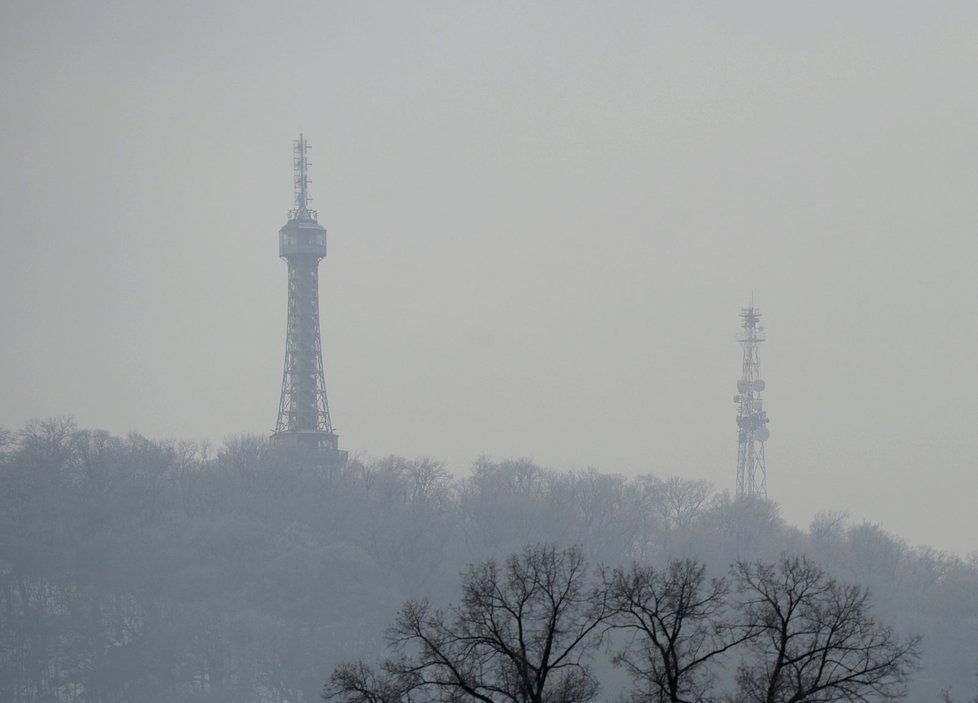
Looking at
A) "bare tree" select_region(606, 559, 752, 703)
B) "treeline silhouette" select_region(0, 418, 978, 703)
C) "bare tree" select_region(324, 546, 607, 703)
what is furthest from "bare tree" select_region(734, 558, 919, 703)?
"treeline silhouette" select_region(0, 418, 978, 703)

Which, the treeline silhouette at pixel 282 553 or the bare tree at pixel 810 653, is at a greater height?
the treeline silhouette at pixel 282 553

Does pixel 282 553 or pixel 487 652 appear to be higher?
pixel 282 553

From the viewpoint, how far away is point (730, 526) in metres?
155

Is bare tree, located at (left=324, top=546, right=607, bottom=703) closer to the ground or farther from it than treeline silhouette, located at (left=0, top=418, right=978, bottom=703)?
closer to the ground

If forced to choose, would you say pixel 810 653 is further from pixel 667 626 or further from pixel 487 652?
pixel 487 652

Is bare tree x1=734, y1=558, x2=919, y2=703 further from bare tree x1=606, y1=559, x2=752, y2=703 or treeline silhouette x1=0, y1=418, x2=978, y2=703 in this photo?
treeline silhouette x1=0, y1=418, x2=978, y2=703

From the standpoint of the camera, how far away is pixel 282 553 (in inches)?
5664

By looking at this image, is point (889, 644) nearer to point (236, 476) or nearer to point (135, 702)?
point (135, 702)

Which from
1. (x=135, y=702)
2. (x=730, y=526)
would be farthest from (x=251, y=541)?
(x=730, y=526)

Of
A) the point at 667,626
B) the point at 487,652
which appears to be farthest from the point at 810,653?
the point at 487,652

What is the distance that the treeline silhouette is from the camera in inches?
4926

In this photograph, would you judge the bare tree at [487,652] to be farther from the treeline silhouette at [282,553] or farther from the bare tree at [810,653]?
the treeline silhouette at [282,553]

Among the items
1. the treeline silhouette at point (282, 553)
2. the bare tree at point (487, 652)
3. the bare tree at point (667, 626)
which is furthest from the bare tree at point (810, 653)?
the treeline silhouette at point (282, 553)

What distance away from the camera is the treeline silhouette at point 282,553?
12512 centimetres
